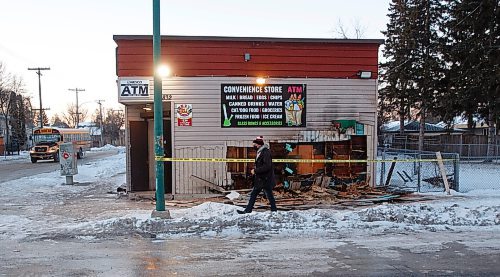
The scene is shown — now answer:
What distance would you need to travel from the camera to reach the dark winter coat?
31.2 feet

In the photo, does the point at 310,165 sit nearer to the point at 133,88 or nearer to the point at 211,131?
the point at 211,131

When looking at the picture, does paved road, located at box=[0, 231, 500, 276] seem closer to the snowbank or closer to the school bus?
the snowbank

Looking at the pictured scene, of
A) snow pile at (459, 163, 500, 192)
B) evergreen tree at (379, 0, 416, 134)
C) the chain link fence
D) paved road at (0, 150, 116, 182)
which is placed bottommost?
paved road at (0, 150, 116, 182)

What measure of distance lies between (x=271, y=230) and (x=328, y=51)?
6.87 metres

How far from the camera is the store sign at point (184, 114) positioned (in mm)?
12688

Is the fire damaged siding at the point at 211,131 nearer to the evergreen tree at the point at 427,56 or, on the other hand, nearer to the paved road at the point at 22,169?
the paved road at the point at 22,169

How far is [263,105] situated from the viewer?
12977 mm

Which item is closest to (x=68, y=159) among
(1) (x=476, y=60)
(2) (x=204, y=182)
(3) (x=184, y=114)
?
(3) (x=184, y=114)

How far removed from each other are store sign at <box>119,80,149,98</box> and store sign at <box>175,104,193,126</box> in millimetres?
1010

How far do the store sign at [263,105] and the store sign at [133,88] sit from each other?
225 cm

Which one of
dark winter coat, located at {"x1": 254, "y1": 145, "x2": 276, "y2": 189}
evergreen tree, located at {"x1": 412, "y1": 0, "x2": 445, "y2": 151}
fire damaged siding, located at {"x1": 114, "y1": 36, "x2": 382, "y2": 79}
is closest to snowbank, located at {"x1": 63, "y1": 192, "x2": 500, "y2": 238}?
dark winter coat, located at {"x1": 254, "y1": 145, "x2": 276, "y2": 189}

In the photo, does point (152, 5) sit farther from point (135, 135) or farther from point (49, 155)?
point (49, 155)

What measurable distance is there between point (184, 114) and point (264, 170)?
4.15 meters

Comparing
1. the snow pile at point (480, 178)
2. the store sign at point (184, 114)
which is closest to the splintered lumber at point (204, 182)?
the store sign at point (184, 114)
